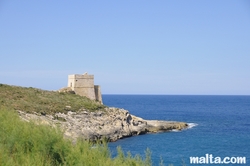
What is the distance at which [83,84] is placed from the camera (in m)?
45.6

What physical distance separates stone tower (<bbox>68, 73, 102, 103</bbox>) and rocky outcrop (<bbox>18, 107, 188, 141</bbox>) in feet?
19.5

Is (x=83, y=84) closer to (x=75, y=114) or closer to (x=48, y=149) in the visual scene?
(x=75, y=114)

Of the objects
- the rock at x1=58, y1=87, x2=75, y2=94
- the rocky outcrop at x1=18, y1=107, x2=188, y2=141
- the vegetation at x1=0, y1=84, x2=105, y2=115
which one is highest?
the rock at x1=58, y1=87, x2=75, y2=94

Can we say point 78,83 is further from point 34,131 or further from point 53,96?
point 34,131

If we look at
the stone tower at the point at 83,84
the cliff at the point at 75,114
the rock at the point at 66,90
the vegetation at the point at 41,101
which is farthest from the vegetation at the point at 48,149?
the rock at the point at 66,90

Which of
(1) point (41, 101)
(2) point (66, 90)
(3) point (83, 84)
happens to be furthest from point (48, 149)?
(2) point (66, 90)

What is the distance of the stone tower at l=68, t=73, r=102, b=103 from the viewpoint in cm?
4488

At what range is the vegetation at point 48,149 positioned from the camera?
454 inches

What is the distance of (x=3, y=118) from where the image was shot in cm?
1677

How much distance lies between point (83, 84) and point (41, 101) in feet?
26.4

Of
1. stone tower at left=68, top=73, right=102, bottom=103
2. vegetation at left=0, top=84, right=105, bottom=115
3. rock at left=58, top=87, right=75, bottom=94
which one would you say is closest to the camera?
vegetation at left=0, top=84, right=105, bottom=115

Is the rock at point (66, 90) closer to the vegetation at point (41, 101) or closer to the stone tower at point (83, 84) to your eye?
the stone tower at point (83, 84)

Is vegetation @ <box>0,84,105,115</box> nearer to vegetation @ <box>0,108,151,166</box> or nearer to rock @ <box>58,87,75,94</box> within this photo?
rock @ <box>58,87,75,94</box>

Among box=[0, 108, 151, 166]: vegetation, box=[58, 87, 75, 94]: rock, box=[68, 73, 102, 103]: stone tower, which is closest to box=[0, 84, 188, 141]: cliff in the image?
box=[58, 87, 75, 94]: rock
